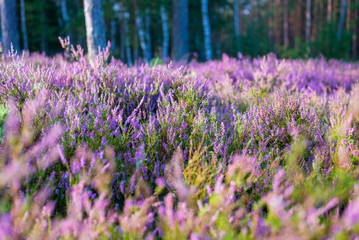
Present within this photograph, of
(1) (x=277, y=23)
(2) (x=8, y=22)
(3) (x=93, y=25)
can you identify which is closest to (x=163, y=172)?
(3) (x=93, y=25)

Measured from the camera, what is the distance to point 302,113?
9.34 ft

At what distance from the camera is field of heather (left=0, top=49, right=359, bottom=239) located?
142cm

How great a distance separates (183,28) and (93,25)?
7.78m

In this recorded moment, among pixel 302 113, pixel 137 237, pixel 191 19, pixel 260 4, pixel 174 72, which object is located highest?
pixel 260 4

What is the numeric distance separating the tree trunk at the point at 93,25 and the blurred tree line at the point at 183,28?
4.71 m

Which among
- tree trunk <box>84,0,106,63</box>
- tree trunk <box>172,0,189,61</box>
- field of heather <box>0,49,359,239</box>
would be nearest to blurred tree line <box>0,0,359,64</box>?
tree trunk <box>172,0,189,61</box>

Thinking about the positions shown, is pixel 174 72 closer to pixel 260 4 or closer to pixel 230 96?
pixel 230 96

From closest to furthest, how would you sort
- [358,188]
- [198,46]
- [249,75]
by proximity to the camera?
[358,188], [249,75], [198,46]

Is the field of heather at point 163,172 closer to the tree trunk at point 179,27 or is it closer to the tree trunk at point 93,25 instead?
the tree trunk at point 93,25

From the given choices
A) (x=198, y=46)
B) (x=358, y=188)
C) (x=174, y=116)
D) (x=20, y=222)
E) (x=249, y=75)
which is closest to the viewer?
(x=20, y=222)

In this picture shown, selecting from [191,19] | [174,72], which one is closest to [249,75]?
[174,72]

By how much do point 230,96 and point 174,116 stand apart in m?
1.70

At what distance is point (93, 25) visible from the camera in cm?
546

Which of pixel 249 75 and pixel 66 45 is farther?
pixel 249 75
